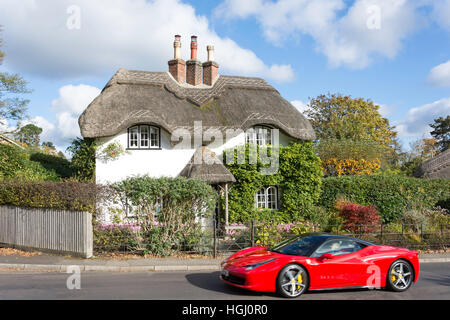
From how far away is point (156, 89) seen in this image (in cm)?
1984

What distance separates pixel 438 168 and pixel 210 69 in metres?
16.2

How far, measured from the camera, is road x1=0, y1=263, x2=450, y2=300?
7.21 m

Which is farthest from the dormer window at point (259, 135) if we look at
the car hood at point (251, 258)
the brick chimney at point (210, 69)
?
the car hood at point (251, 258)

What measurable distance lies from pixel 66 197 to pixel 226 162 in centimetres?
809

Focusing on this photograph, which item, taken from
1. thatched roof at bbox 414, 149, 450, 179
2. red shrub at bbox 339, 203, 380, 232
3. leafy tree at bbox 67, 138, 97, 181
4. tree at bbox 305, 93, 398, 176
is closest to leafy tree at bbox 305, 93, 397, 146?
tree at bbox 305, 93, 398, 176

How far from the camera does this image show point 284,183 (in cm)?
1870

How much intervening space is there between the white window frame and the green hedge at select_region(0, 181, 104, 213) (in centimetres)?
627

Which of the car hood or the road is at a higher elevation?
the car hood

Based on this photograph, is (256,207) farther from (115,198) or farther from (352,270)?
(352,270)

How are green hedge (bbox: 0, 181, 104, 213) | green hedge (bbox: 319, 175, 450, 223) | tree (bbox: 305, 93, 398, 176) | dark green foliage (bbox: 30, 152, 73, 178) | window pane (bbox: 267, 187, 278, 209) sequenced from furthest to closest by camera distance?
tree (bbox: 305, 93, 398, 176), dark green foliage (bbox: 30, 152, 73, 178), green hedge (bbox: 319, 175, 450, 223), window pane (bbox: 267, 187, 278, 209), green hedge (bbox: 0, 181, 104, 213)

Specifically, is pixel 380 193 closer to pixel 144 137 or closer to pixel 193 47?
pixel 144 137

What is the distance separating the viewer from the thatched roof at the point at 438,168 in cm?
2406

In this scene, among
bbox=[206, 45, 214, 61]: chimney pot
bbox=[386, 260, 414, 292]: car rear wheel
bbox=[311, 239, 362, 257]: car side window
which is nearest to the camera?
bbox=[311, 239, 362, 257]: car side window

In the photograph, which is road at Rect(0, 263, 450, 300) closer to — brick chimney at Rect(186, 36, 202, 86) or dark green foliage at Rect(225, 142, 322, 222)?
dark green foliage at Rect(225, 142, 322, 222)
